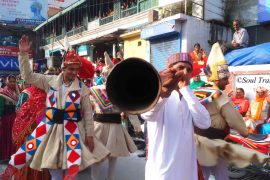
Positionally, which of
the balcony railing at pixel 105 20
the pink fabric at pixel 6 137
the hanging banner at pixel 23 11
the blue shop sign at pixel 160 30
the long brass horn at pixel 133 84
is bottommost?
the pink fabric at pixel 6 137

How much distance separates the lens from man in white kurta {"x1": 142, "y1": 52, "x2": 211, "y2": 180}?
2.46 meters

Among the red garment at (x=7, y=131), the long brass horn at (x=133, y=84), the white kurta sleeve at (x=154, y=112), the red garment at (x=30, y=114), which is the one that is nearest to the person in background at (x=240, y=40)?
the red garment at (x=7, y=131)

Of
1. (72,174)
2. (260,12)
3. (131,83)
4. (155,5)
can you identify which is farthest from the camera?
(155,5)

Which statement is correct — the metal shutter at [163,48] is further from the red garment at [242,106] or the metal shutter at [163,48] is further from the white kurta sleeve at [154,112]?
the white kurta sleeve at [154,112]

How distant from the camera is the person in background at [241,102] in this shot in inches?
295

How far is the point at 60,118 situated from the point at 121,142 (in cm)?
149

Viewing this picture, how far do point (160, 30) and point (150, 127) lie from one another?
410 inches

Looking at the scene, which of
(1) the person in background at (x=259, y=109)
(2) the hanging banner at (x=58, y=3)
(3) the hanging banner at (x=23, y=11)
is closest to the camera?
(1) the person in background at (x=259, y=109)

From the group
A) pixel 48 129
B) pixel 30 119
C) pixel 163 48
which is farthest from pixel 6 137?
pixel 163 48

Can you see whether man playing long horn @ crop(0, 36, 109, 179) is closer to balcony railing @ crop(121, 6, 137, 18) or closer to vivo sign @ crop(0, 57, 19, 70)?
balcony railing @ crop(121, 6, 137, 18)

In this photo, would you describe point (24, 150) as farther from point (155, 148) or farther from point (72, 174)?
point (155, 148)

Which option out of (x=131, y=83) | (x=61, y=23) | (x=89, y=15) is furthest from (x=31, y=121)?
(x=61, y=23)

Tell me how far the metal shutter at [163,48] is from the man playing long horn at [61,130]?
877cm

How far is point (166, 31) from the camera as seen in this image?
1233 centimetres
